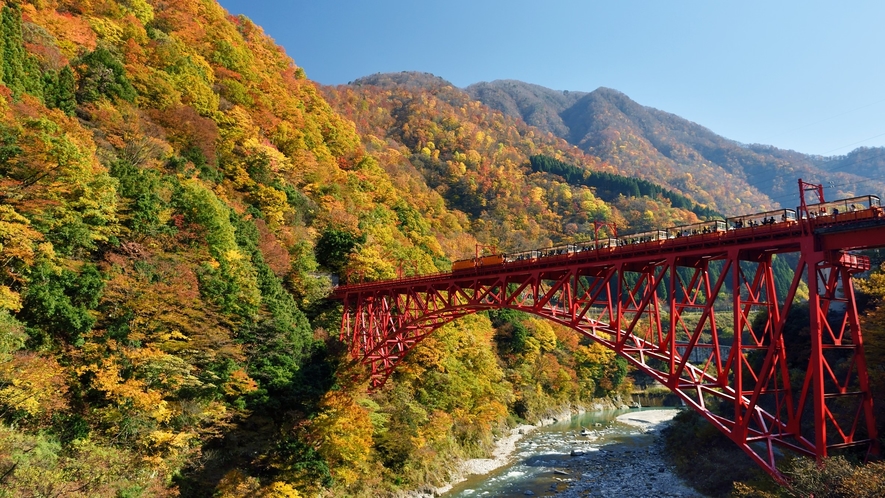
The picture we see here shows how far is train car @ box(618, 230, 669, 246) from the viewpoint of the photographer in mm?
16906

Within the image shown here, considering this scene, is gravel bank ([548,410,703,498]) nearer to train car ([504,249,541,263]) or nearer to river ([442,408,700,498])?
river ([442,408,700,498])

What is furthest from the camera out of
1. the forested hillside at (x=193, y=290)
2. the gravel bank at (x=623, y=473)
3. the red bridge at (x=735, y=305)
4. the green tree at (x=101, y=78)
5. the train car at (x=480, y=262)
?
the green tree at (x=101, y=78)

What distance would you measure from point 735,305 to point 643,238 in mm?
5639

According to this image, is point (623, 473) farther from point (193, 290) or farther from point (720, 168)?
point (720, 168)

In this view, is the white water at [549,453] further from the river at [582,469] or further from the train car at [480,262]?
the train car at [480,262]

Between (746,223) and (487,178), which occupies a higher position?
(487,178)

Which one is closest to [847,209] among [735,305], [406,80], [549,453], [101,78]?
[735,305]

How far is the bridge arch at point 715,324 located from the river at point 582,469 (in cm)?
550

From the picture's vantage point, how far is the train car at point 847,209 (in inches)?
458

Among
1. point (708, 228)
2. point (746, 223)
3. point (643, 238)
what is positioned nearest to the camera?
point (708, 228)

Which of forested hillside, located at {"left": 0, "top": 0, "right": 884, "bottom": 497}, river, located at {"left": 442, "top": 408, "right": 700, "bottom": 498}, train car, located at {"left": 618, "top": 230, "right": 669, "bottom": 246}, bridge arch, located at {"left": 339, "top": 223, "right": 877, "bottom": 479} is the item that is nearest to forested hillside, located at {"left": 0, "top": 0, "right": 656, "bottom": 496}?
forested hillside, located at {"left": 0, "top": 0, "right": 884, "bottom": 497}

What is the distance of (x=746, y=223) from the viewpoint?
1591 cm

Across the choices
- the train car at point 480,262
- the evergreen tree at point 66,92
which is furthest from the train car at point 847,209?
the evergreen tree at point 66,92

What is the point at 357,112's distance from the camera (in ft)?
315
